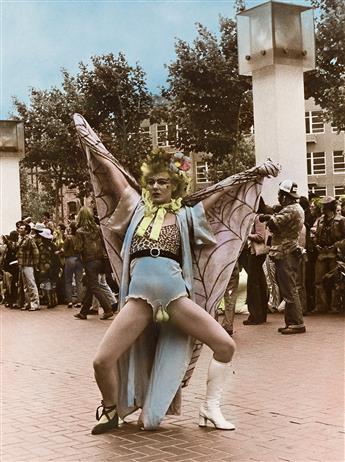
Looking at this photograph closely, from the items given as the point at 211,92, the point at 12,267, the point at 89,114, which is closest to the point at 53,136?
the point at 89,114

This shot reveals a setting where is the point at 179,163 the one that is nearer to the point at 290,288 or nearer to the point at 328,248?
the point at 290,288

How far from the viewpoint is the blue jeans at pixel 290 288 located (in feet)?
34.3

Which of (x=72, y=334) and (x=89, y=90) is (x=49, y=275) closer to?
(x=72, y=334)

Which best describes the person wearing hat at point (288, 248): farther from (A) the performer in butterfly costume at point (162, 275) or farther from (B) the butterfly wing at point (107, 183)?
(B) the butterfly wing at point (107, 183)

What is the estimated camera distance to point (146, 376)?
18.7 feet

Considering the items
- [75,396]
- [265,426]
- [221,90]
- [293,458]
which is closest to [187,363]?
[265,426]

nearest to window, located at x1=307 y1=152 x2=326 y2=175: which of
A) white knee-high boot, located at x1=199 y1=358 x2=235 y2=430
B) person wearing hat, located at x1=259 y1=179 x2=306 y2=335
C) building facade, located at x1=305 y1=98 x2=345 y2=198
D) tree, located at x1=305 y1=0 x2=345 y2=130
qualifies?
building facade, located at x1=305 y1=98 x2=345 y2=198

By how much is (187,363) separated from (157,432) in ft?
1.74

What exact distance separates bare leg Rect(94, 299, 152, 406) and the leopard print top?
390mm

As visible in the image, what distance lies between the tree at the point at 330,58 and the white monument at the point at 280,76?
11.4 meters

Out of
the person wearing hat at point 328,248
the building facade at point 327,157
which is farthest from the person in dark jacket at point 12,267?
the building facade at point 327,157

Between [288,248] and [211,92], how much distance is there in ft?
60.7

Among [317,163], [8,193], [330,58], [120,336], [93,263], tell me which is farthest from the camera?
[317,163]

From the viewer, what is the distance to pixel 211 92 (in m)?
28.5
